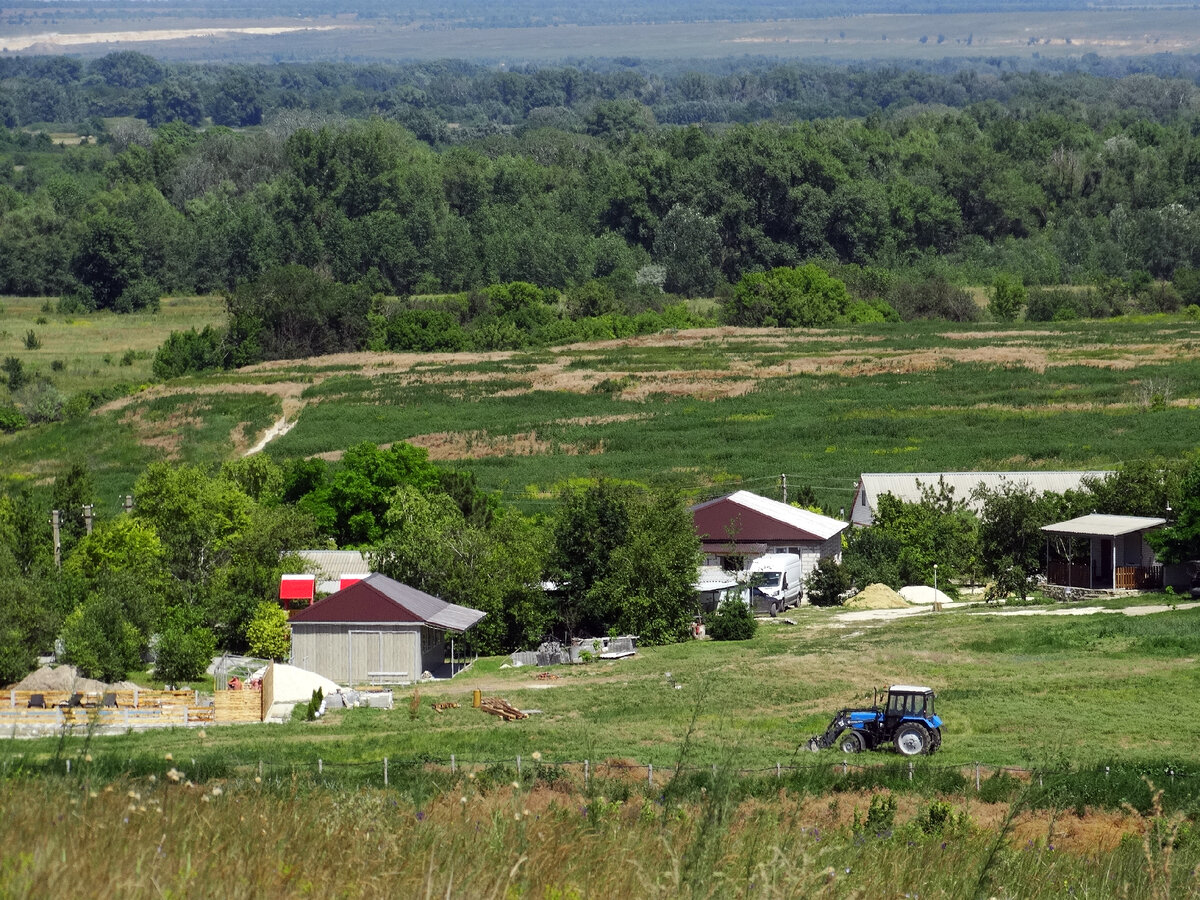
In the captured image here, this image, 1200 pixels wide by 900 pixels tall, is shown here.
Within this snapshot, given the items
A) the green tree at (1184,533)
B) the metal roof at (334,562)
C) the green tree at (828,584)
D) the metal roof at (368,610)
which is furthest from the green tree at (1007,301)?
the metal roof at (368,610)

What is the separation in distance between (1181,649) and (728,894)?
2900 centimetres

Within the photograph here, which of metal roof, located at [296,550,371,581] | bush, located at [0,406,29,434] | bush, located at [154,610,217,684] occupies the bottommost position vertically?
bush, located at [0,406,29,434]

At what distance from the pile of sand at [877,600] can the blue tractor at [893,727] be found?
19.0 m

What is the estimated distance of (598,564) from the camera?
→ 42156 millimetres

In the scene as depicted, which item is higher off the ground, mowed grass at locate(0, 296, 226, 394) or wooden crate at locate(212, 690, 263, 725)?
wooden crate at locate(212, 690, 263, 725)

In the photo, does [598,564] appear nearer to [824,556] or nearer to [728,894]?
[824,556]

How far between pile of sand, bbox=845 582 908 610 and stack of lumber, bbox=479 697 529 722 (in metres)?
16.8

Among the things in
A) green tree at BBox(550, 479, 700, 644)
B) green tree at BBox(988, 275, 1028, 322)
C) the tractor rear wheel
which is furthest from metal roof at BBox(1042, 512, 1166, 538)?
green tree at BBox(988, 275, 1028, 322)

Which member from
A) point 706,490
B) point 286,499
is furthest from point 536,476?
point 286,499

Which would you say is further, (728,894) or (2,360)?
(2,360)

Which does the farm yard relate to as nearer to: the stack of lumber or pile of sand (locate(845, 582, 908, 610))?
the stack of lumber

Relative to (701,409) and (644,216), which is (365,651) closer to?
(701,409)

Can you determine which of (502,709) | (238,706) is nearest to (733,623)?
(502,709)

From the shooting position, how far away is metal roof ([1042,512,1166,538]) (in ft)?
145
